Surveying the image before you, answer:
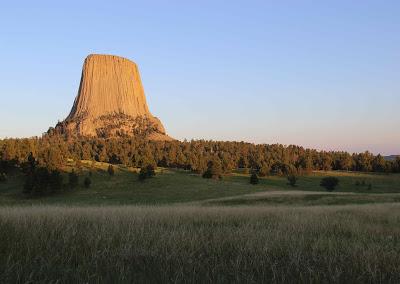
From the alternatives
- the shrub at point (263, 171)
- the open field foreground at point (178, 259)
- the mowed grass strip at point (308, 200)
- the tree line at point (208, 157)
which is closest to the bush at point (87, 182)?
the tree line at point (208, 157)

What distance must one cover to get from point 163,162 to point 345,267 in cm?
13124

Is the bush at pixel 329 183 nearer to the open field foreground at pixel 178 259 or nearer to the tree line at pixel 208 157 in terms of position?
the tree line at pixel 208 157

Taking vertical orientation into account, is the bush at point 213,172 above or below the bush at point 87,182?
above

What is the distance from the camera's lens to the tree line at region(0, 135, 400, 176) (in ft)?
352

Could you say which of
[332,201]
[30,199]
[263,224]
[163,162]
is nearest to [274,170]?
[163,162]

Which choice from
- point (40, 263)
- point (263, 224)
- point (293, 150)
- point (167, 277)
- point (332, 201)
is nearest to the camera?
point (167, 277)

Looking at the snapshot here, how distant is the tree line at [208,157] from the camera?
107188 millimetres

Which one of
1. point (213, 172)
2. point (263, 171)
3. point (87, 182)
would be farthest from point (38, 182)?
point (263, 171)

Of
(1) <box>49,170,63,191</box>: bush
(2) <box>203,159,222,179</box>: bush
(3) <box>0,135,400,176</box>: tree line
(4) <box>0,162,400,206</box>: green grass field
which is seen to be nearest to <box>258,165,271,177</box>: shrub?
(3) <box>0,135,400,176</box>: tree line

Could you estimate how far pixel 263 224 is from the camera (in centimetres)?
954

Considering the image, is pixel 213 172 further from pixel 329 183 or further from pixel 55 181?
pixel 55 181

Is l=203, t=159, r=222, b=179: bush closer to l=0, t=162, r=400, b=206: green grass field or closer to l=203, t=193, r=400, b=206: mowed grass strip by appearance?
l=0, t=162, r=400, b=206: green grass field

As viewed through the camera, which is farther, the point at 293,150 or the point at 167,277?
the point at 293,150

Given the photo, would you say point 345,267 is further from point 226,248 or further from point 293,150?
point 293,150
